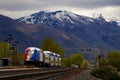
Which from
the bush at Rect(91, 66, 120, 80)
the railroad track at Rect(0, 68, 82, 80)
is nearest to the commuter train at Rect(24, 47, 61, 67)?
the bush at Rect(91, 66, 120, 80)

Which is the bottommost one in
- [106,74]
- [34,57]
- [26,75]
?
[106,74]

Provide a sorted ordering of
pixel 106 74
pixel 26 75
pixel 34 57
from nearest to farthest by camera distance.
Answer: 1. pixel 26 75
2. pixel 106 74
3. pixel 34 57

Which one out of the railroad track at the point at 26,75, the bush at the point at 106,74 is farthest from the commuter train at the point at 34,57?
the railroad track at the point at 26,75

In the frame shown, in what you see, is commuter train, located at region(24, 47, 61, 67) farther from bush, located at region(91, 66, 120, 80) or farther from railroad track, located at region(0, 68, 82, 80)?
railroad track, located at region(0, 68, 82, 80)

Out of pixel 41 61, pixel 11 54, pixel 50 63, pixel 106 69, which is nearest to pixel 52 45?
pixel 11 54

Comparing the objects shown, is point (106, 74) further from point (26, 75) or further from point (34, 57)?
point (26, 75)

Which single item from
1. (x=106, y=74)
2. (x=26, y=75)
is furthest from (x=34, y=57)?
(x=26, y=75)

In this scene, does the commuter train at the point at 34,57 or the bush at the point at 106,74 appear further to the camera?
the commuter train at the point at 34,57

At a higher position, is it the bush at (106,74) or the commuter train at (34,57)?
the commuter train at (34,57)

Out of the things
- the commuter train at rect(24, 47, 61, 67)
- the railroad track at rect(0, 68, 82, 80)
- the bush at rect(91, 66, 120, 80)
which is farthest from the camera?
the commuter train at rect(24, 47, 61, 67)

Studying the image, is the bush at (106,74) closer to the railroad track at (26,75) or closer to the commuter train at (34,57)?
the commuter train at (34,57)

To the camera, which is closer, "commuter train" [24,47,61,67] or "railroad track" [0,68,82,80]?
"railroad track" [0,68,82,80]

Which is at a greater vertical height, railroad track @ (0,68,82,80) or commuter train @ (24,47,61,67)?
commuter train @ (24,47,61,67)

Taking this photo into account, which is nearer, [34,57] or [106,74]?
[106,74]
